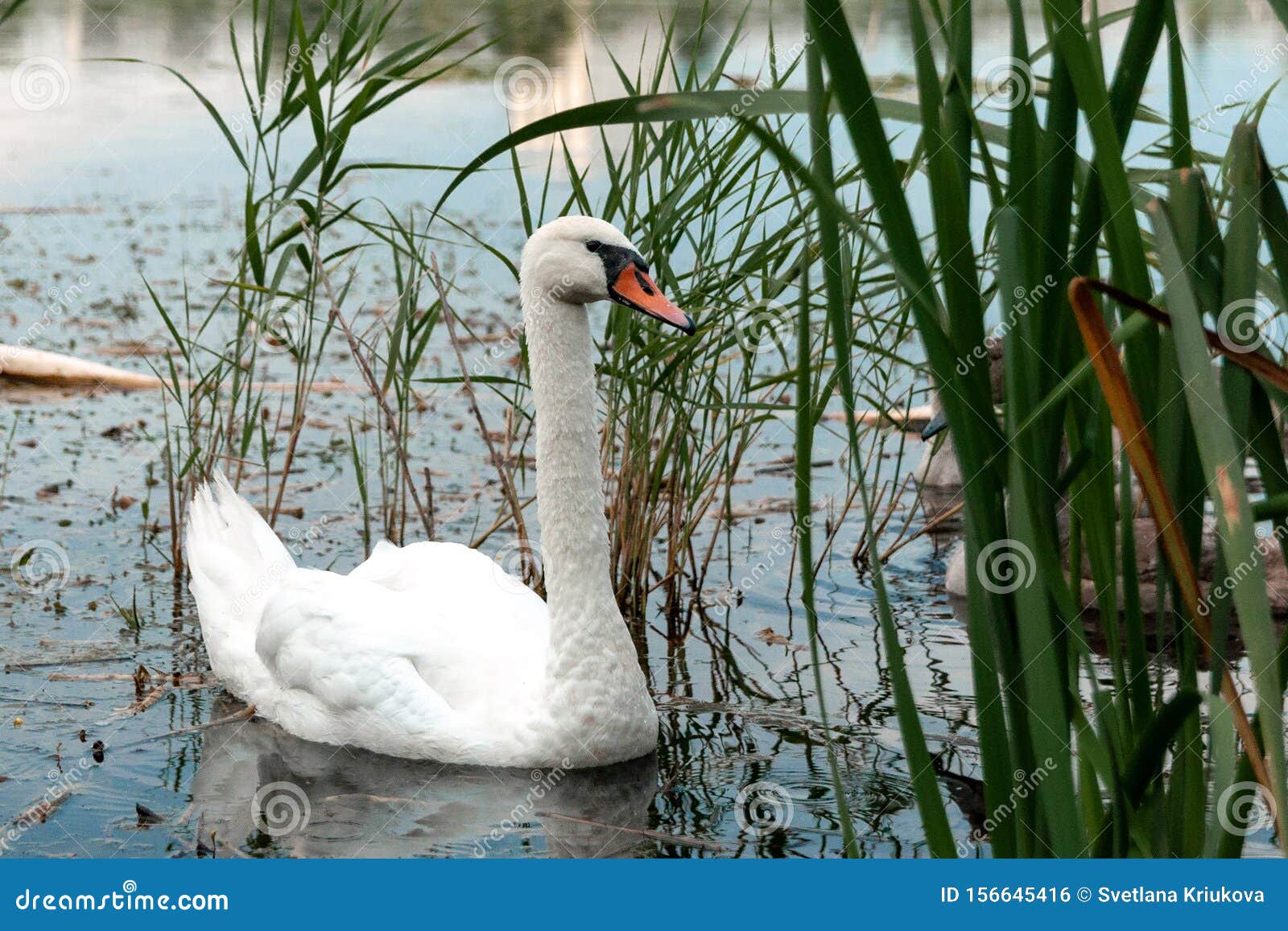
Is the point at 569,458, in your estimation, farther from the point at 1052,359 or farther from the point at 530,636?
the point at 1052,359

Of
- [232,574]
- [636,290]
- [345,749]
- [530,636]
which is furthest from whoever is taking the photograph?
[232,574]

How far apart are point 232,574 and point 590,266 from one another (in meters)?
1.94

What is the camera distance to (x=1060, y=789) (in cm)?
198

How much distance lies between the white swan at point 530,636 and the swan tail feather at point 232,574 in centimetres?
14

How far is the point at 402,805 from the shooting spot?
4.38 m

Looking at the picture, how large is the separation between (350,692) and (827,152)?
328 centimetres

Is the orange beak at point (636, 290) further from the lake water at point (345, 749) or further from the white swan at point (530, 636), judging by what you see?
the lake water at point (345, 749)

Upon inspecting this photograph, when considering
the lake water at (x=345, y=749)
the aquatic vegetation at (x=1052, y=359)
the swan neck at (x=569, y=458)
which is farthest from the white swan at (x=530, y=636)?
the aquatic vegetation at (x=1052, y=359)

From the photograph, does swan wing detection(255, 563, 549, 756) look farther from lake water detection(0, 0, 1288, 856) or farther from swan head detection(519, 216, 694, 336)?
swan head detection(519, 216, 694, 336)

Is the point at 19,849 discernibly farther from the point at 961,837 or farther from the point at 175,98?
the point at 175,98

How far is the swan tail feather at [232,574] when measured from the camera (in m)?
5.30

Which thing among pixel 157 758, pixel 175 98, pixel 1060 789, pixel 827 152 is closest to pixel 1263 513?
pixel 1060 789

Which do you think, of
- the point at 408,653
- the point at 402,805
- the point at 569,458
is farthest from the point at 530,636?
the point at 402,805

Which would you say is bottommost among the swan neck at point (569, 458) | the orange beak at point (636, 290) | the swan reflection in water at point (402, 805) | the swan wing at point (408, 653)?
the swan reflection in water at point (402, 805)
